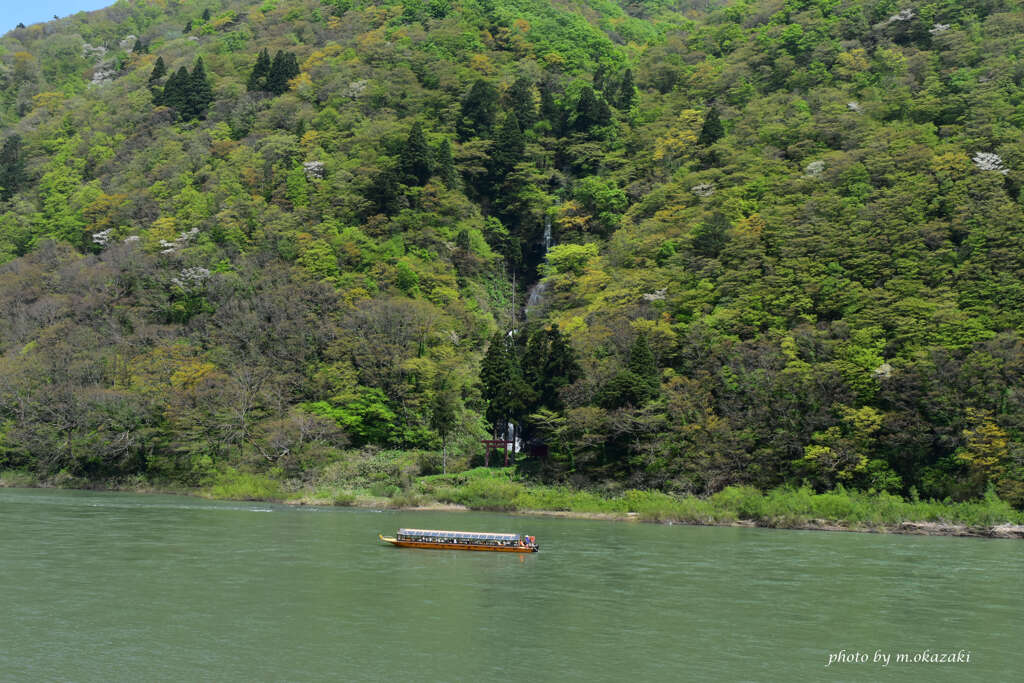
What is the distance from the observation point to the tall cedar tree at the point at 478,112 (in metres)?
113

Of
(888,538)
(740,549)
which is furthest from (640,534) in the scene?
(888,538)

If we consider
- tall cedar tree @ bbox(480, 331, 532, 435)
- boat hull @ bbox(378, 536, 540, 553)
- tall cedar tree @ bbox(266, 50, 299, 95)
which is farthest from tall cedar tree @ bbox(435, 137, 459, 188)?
boat hull @ bbox(378, 536, 540, 553)

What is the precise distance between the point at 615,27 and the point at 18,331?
11267cm

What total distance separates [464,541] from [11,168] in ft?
352

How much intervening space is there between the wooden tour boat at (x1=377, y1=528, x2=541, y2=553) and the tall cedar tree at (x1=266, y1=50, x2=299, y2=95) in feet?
314

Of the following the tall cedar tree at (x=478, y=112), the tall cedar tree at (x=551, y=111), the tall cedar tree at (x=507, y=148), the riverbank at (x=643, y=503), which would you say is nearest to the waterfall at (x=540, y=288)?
the tall cedar tree at (x=507, y=148)

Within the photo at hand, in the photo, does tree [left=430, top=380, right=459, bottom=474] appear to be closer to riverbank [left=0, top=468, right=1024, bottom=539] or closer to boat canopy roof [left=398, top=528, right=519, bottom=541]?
riverbank [left=0, top=468, right=1024, bottom=539]

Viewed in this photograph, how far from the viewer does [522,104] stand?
115 metres

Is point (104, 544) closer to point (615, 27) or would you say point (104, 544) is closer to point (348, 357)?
point (348, 357)

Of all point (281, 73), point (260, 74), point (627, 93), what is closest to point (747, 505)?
point (627, 93)

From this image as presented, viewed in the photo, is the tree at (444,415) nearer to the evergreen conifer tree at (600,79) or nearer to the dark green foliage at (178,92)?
the evergreen conifer tree at (600,79)

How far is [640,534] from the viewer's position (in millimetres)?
50625

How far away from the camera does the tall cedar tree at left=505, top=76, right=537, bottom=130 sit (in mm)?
114625

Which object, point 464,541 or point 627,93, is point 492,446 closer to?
point 464,541
